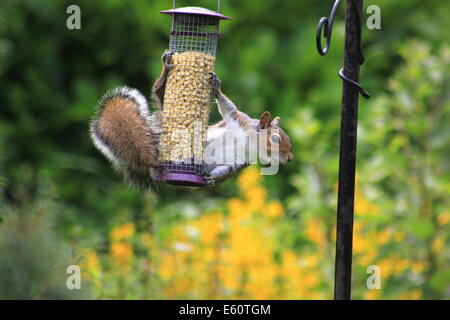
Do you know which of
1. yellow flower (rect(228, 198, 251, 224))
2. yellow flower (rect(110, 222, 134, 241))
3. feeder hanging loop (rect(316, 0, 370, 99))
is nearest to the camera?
feeder hanging loop (rect(316, 0, 370, 99))

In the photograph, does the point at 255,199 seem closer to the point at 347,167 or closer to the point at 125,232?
the point at 125,232

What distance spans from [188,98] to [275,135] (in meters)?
0.30

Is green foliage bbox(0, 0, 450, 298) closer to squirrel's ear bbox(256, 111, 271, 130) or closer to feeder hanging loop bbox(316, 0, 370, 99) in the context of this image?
squirrel's ear bbox(256, 111, 271, 130)

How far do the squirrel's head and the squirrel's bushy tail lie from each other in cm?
30

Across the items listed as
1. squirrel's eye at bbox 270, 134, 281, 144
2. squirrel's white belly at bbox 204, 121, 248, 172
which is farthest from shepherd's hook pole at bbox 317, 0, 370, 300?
squirrel's white belly at bbox 204, 121, 248, 172

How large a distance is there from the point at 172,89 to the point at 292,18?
138 inches

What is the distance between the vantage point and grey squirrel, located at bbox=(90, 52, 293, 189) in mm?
1922

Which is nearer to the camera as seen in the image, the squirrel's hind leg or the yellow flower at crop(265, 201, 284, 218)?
the squirrel's hind leg

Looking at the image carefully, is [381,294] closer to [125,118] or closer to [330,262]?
[330,262]

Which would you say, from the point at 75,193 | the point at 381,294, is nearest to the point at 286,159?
the point at 381,294

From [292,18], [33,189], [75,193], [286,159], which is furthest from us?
[292,18]

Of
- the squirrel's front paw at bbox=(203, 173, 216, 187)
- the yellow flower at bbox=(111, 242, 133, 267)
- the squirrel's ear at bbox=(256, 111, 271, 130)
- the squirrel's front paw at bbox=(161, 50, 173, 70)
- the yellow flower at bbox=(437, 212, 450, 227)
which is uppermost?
the squirrel's front paw at bbox=(161, 50, 173, 70)

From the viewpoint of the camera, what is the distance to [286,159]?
204cm

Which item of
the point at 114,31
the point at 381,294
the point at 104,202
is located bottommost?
the point at 381,294
